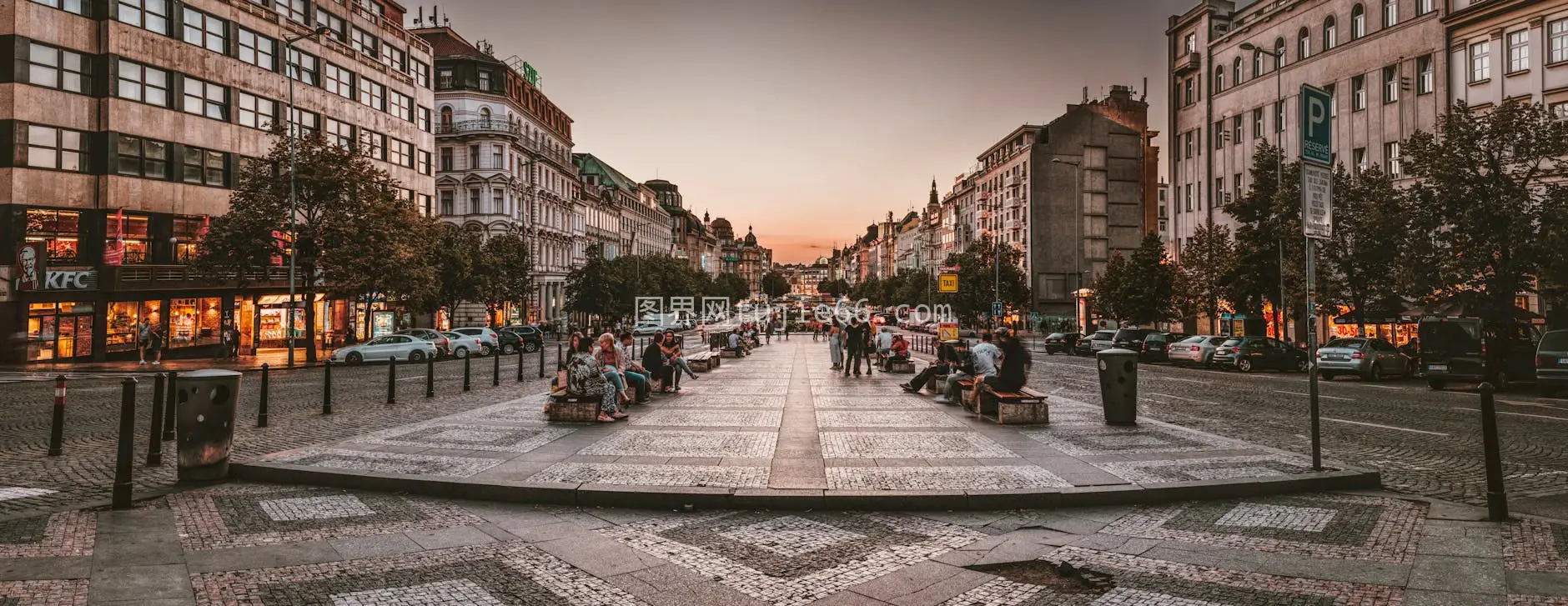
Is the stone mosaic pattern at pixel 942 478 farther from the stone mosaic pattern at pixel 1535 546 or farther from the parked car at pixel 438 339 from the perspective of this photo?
the parked car at pixel 438 339

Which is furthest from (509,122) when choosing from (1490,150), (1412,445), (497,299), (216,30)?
(1412,445)

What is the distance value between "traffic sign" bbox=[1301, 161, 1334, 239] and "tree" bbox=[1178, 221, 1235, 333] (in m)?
30.6

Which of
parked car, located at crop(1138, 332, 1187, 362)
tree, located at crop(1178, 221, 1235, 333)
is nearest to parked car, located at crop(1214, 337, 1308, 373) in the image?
parked car, located at crop(1138, 332, 1187, 362)

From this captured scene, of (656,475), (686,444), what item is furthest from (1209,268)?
(656,475)

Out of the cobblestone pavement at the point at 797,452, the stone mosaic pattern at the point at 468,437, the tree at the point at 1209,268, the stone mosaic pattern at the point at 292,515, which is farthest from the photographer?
the tree at the point at 1209,268

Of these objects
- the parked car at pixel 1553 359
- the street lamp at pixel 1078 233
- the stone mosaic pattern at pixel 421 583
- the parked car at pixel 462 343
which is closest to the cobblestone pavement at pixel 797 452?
the stone mosaic pattern at pixel 421 583

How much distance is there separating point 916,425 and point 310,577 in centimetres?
871

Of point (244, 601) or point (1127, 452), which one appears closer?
point (244, 601)

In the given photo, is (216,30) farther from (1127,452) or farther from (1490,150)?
(1490,150)

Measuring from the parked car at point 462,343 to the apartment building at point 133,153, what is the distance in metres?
8.16

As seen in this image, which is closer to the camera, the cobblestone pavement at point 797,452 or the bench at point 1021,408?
the cobblestone pavement at point 797,452

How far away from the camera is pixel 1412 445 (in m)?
11.1

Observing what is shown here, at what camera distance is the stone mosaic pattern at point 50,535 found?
569 centimetres

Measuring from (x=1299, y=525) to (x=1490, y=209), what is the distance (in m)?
24.2
